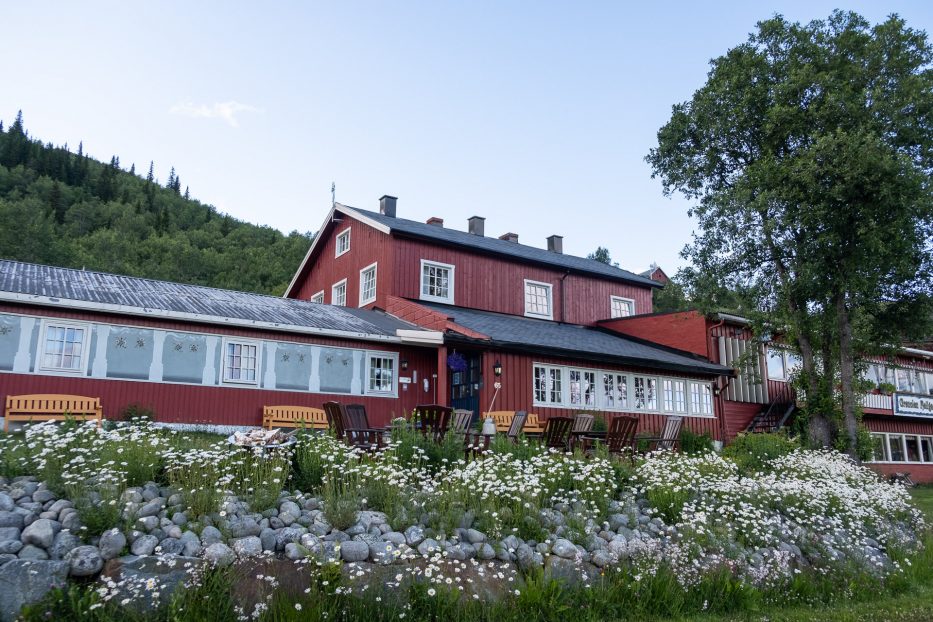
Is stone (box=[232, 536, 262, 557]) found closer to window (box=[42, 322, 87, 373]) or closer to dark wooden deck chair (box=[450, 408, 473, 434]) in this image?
dark wooden deck chair (box=[450, 408, 473, 434])

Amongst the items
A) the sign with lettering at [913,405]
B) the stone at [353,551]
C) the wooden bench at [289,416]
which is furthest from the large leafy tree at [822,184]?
the stone at [353,551]

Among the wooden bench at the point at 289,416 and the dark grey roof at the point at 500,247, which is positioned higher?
the dark grey roof at the point at 500,247

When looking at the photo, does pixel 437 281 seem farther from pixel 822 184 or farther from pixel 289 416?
pixel 822 184

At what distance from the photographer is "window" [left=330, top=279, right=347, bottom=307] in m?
23.3

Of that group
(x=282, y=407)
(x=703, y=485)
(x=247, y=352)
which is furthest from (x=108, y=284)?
(x=703, y=485)

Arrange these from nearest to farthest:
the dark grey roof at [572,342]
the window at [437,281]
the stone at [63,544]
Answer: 1. the stone at [63,544]
2. the dark grey roof at [572,342]
3. the window at [437,281]

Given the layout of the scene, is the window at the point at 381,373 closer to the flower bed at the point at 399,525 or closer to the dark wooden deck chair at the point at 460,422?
the dark wooden deck chair at the point at 460,422

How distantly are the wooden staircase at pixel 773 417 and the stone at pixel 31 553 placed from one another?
1994 cm

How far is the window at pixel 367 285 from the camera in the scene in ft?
70.4

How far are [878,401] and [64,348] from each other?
981 inches

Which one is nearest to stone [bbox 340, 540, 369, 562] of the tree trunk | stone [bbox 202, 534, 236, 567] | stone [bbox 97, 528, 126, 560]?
stone [bbox 202, 534, 236, 567]

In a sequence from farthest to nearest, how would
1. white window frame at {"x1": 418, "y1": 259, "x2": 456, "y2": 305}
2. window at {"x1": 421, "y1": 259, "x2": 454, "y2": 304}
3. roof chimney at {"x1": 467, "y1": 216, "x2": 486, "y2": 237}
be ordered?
1. roof chimney at {"x1": 467, "y1": 216, "x2": 486, "y2": 237}
2. window at {"x1": 421, "y1": 259, "x2": 454, "y2": 304}
3. white window frame at {"x1": 418, "y1": 259, "x2": 456, "y2": 305}

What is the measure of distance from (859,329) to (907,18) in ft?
26.6

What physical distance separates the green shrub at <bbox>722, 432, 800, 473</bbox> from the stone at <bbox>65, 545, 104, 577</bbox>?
31.5 feet
